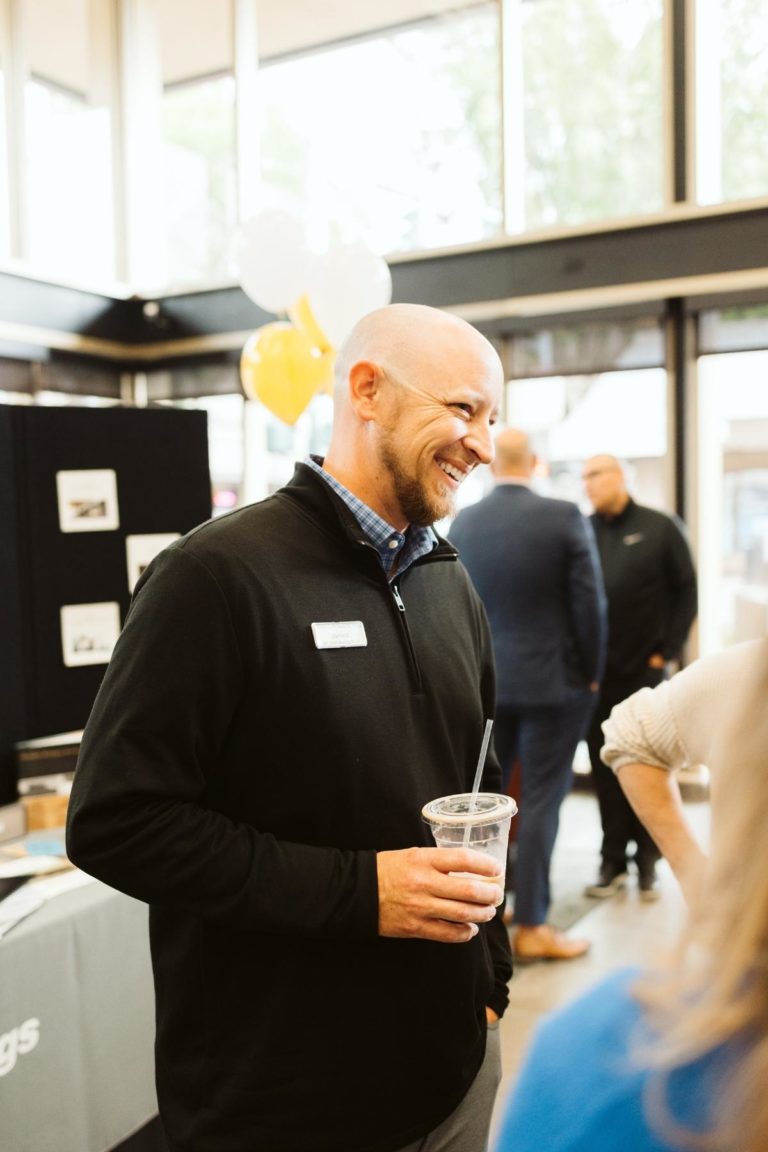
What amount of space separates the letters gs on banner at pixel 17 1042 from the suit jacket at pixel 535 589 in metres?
2.02

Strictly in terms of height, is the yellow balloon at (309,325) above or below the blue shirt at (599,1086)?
above

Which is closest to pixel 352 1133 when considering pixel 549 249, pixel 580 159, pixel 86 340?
pixel 549 249

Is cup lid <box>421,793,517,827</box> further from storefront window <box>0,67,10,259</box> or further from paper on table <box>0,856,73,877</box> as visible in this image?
storefront window <box>0,67,10,259</box>

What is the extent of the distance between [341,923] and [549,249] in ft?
A: 17.7

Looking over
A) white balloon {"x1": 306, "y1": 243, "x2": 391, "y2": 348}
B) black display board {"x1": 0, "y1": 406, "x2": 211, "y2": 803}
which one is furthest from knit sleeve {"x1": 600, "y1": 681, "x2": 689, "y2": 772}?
white balloon {"x1": 306, "y1": 243, "x2": 391, "y2": 348}

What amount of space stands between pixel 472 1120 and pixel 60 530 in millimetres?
1932

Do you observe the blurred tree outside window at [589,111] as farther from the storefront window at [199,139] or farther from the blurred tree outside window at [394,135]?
the storefront window at [199,139]

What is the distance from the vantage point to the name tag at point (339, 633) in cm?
120

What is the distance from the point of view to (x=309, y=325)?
4.90 meters

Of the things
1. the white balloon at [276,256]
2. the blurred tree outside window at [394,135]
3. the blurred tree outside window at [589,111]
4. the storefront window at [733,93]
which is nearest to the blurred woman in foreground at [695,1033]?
the white balloon at [276,256]

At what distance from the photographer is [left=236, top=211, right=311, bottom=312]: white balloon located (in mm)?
4863

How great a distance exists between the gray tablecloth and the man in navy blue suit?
5.64ft

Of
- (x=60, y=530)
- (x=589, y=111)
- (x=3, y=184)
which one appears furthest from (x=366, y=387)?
(x=3, y=184)

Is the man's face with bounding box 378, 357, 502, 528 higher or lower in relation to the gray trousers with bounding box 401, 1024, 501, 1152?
higher
